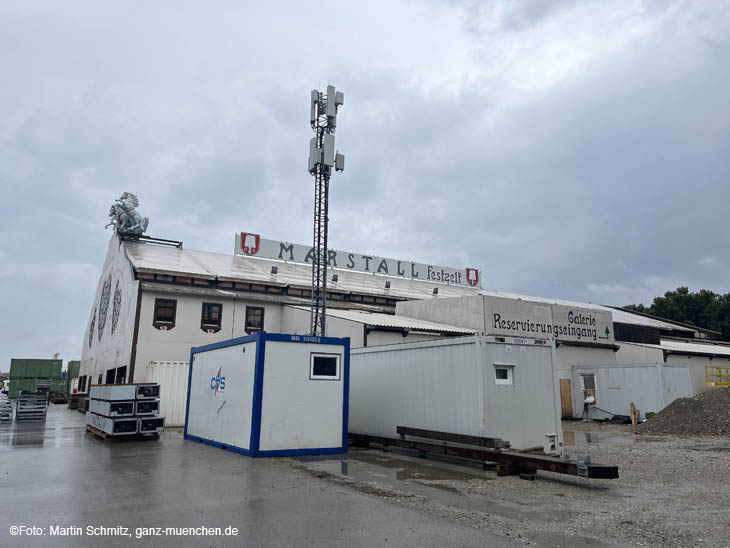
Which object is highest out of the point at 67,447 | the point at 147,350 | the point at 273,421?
the point at 147,350

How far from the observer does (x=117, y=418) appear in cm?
1772

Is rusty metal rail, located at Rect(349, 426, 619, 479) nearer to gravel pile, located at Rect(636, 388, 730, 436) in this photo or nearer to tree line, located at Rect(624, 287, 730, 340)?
gravel pile, located at Rect(636, 388, 730, 436)

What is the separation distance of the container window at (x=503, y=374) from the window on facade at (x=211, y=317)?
20.5 metres

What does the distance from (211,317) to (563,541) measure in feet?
85.4

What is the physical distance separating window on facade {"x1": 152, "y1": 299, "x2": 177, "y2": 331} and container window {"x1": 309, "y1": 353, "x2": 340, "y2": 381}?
16.7 meters

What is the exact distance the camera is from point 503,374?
43.4 ft

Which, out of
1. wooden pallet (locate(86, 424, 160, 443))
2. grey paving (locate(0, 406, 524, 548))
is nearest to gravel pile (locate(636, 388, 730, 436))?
grey paving (locate(0, 406, 524, 548))

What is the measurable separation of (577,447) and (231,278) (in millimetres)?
21464

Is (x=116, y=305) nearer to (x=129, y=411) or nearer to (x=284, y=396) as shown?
(x=129, y=411)

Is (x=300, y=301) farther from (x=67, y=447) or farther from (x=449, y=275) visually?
(x=449, y=275)

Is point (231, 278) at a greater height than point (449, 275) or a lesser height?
lesser

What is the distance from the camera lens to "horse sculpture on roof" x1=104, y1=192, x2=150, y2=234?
37062 mm

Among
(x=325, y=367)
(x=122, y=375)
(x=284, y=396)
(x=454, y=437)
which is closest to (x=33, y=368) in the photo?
(x=122, y=375)

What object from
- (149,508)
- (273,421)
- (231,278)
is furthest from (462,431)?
(231,278)
